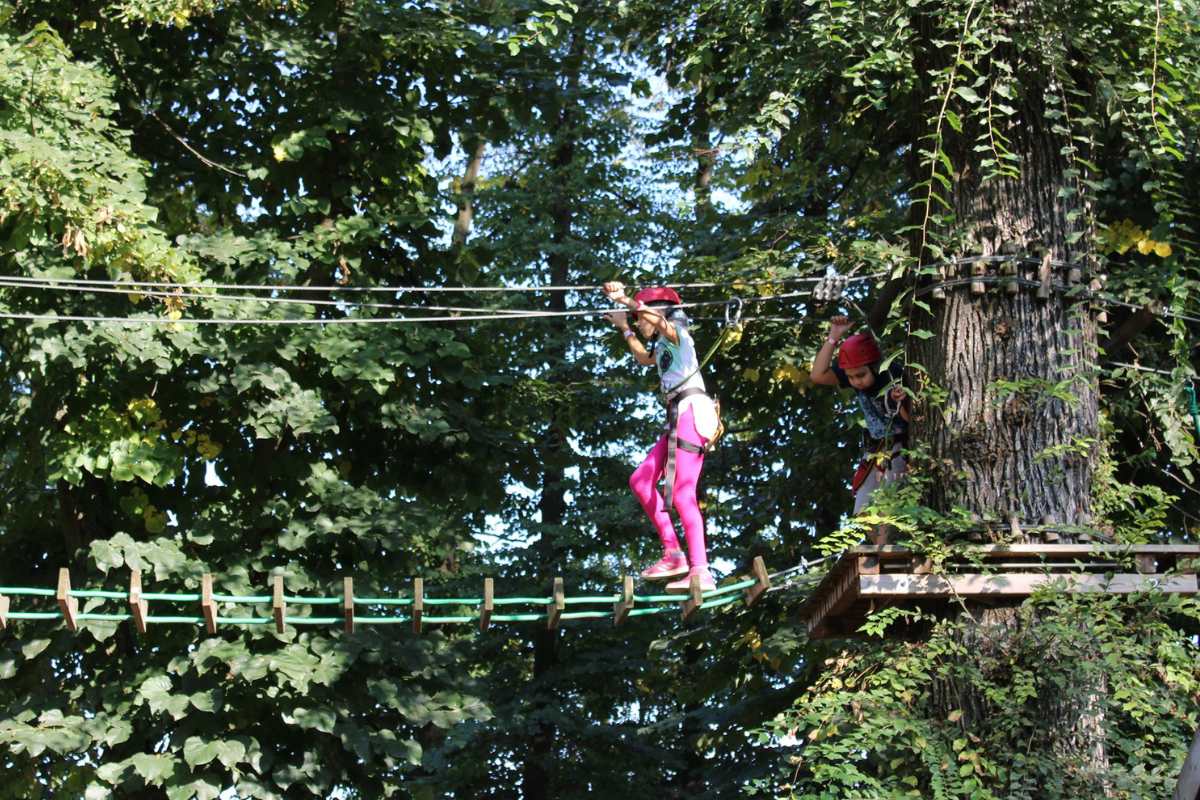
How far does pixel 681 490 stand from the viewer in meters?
8.02

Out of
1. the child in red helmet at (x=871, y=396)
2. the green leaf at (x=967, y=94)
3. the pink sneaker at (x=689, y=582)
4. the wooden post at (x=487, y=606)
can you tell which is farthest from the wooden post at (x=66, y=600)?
the green leaf at (x=967, y=94)

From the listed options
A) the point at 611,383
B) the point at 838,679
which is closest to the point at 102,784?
the point at 838,679

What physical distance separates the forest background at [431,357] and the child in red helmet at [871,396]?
→ 226 mm

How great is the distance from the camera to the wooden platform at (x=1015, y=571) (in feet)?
22.6

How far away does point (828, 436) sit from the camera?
1154 cm

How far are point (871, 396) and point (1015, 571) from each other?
1.35m

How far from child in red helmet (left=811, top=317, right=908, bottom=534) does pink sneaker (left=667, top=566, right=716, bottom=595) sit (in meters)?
0.83

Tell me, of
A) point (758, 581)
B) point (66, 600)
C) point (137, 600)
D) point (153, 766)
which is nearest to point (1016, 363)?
point (758, 581)

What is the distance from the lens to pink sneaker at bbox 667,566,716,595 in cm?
783

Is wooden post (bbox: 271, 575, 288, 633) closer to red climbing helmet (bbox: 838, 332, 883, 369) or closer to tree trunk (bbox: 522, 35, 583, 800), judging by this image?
red climbing helmet (bbox: 838, 332, 883, 369)

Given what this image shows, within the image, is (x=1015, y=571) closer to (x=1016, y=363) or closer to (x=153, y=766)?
(x=1016, y=363)

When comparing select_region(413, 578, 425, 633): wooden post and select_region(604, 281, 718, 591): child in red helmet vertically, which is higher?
select_region(604, 281, 718, 591): child in red helmet

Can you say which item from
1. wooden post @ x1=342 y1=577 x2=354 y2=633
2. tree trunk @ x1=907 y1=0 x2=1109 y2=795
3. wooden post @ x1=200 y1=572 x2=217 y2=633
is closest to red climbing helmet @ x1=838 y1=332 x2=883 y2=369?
tree trunk @ x1=907 y1=0 x2=1109 y2=795

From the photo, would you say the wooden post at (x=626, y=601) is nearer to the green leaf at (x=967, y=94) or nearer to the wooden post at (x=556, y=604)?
A: the wooden post at (x=556, y=604)
